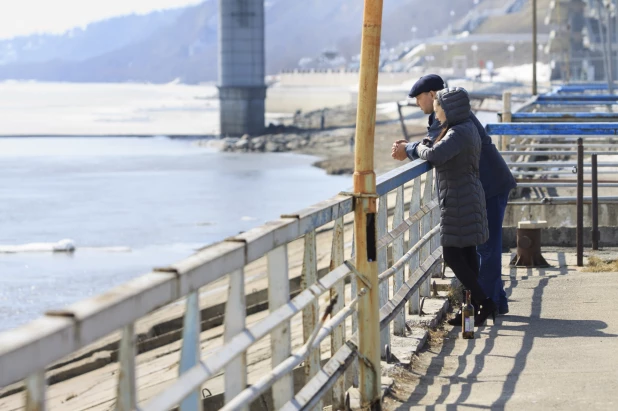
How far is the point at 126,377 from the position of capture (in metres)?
3.08

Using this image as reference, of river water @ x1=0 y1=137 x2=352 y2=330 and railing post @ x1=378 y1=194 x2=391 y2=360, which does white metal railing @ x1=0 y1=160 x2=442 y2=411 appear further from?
river water @ x1=0 y1=137 x2=352 y2=330

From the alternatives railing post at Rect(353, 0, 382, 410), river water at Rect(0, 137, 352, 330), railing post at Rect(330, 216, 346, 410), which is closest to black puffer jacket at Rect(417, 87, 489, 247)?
railing post at Rect(353, 0, 382, 410)

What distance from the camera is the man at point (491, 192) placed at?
299 inches

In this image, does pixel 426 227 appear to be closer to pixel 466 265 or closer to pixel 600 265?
pixel 466 265

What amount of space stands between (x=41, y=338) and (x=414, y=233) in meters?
5.21

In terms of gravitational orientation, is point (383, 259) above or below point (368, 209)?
below

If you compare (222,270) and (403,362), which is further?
(403,362)

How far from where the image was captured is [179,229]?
114 ft

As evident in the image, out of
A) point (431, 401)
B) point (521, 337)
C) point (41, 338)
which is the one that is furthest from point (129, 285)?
point (521, 337)

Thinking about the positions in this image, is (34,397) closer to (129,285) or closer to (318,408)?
(129,285)

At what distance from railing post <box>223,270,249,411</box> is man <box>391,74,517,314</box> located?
3656 mm

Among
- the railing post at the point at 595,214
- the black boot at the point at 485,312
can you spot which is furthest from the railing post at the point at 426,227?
the railing post at the point at 595,214

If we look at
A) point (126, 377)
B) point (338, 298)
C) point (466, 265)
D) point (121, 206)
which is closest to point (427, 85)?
point (466, 265)

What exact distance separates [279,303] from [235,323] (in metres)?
0.54
